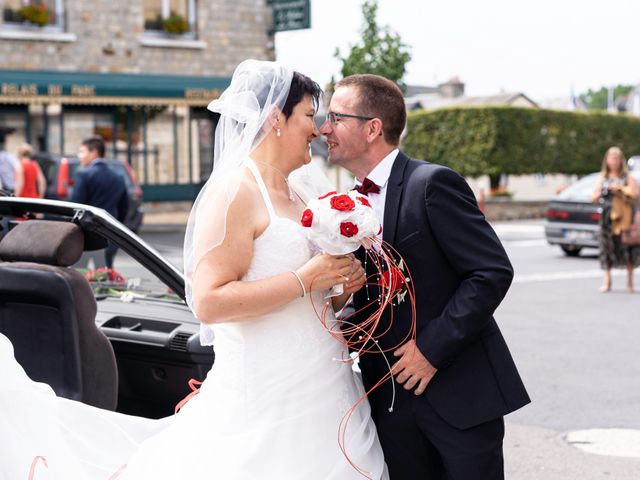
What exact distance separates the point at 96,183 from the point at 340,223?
27.9 feet

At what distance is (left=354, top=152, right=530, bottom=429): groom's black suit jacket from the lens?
296 cm

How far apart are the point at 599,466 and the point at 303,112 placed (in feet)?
10.9

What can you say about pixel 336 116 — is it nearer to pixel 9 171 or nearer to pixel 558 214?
pixel 9 171

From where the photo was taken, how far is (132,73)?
79.8 ft

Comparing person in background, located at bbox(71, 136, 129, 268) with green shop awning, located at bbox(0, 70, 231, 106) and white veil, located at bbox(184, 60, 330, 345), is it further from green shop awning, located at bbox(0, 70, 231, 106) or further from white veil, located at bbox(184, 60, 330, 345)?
green shop awning, located at bbox(0, 70, 231, 106)

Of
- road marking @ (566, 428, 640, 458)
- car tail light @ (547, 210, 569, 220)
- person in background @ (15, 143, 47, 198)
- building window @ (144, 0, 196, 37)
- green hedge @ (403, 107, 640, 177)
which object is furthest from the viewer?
green hedge @ (403, 107, 640, 177)

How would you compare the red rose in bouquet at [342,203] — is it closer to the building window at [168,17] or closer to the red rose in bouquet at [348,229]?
the red rose in bouquet at [348,229]

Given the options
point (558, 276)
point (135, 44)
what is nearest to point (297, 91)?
point (558, 276)

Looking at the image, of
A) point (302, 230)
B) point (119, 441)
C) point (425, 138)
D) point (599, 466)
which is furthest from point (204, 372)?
point (425, 138)

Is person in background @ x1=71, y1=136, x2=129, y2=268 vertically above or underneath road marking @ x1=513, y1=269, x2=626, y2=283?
above

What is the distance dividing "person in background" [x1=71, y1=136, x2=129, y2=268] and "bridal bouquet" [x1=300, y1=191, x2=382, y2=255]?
27.1 ft

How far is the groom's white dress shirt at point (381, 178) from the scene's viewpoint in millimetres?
3180

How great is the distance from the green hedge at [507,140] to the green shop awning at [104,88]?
814 cm

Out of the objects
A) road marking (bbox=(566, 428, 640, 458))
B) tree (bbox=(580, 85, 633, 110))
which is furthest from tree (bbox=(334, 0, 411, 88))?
tree (bbox=(580, 85, 633, 110))
